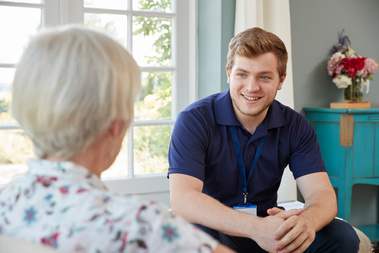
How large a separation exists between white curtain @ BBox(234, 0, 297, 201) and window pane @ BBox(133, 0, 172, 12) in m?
0.48

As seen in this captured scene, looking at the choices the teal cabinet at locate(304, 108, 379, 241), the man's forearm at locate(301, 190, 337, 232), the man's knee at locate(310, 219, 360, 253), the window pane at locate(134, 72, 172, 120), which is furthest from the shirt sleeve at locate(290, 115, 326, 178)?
the window pane at locate(134, 72, 172, 120)

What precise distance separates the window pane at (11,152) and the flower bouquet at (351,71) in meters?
2.09

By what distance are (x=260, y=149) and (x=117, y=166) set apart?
47.2 inches

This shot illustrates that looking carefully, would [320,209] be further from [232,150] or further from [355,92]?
[355,92]

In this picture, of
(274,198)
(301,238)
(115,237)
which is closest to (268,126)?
(274,198)

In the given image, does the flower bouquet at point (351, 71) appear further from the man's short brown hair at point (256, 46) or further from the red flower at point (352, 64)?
the man's short brown hair at point (256, 46)

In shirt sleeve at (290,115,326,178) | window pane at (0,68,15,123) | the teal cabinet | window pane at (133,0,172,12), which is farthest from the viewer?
the teal cabinet

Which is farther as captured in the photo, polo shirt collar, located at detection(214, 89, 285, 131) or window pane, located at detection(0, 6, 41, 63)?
window pane, located at detection(0, 6, 41, 63)

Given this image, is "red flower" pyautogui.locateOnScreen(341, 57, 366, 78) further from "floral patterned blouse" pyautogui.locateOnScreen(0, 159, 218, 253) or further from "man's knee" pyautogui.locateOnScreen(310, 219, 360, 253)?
"floral patterned blouse" pyautogui.locateOnScreen(0, 159, 218, 253)

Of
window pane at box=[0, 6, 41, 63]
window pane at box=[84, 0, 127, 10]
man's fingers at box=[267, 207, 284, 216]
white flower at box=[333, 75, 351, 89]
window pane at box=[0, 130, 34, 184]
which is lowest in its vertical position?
man's fingers at box=[267, 207, 284, 216]

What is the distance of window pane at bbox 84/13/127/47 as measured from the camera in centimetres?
282

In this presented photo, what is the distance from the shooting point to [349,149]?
3.02m

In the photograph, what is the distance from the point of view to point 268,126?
207cm

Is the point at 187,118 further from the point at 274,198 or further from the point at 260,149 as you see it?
the point at 274,198
